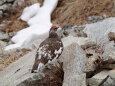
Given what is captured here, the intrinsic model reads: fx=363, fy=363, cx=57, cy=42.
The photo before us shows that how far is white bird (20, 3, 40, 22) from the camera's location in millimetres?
15992

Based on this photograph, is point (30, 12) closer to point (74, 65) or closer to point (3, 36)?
point (3, 36)

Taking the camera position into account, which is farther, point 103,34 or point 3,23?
point 3,23

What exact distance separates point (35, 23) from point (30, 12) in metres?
0.95

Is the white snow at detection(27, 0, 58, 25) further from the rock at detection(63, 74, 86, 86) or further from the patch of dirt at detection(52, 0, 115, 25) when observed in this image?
the rock at detection(63, 74, 86, 86)

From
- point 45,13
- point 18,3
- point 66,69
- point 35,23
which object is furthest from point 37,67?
point 18,3

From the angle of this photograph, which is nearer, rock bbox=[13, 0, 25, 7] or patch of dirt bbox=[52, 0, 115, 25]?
patch of dirt bbox=[52, 0, 115, 25]

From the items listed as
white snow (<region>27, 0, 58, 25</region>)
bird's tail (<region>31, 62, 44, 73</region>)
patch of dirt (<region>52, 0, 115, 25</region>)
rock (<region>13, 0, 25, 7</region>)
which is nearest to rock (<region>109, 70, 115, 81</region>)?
bird's tail (<region>31, 62, 44, 73</region>)

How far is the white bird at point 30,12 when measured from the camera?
52.5 ft

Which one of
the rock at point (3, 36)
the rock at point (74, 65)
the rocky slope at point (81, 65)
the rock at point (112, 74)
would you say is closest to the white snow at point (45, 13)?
the rock at point (3, 36)

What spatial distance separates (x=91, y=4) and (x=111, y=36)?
676cm

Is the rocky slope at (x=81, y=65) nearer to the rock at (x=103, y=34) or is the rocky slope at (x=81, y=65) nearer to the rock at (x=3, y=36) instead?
the rock at (x=103, y=34)

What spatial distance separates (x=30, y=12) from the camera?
16.0 m

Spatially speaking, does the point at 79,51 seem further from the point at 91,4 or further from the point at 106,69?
the point at 91,4

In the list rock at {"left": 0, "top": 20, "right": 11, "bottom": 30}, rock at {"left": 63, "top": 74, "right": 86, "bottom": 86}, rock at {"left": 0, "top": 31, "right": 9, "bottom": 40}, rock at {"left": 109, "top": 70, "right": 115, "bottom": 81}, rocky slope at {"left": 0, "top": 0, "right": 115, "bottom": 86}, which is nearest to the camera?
rock at {"left": 109, "top": 70, "right": 115, "bottom": 81}
